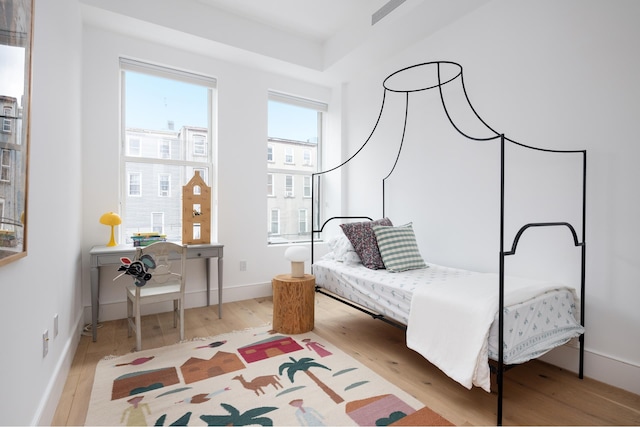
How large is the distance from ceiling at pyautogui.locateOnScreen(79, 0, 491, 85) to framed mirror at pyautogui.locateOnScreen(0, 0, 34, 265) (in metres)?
2.04

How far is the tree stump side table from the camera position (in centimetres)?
274

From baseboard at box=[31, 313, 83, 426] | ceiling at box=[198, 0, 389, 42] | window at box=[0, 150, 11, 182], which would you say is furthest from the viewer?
ceiling at box=[198, 0, 389, 42]

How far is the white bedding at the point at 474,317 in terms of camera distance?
1695 millimetres

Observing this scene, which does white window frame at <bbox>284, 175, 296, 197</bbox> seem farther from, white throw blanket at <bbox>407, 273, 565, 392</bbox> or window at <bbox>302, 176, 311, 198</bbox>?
white throw blanket at <bbox>407, 273, 565, 392</bbox>

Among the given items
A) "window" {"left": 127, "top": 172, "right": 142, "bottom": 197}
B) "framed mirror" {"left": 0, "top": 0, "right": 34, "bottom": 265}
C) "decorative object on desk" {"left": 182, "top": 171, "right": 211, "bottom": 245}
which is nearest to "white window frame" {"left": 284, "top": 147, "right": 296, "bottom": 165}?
"decorative object on desk" {"left": 182, "top": 171, "right": 211, "bottom": 245}

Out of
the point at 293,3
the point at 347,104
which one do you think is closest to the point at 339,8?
the point at 293,3

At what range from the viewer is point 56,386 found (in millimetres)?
1796

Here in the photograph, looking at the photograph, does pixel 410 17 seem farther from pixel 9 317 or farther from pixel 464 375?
pixel 9 317

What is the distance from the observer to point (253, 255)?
154 inches

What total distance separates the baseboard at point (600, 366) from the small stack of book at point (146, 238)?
11.0 ft

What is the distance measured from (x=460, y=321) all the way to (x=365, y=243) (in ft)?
4.19

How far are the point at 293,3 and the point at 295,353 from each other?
3.19 meters

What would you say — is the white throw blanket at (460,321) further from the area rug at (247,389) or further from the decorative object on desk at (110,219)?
the decorative object on desk at (110,219)

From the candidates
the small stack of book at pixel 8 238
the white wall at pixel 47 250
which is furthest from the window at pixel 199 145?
the small stack of book at pixel 8 238
